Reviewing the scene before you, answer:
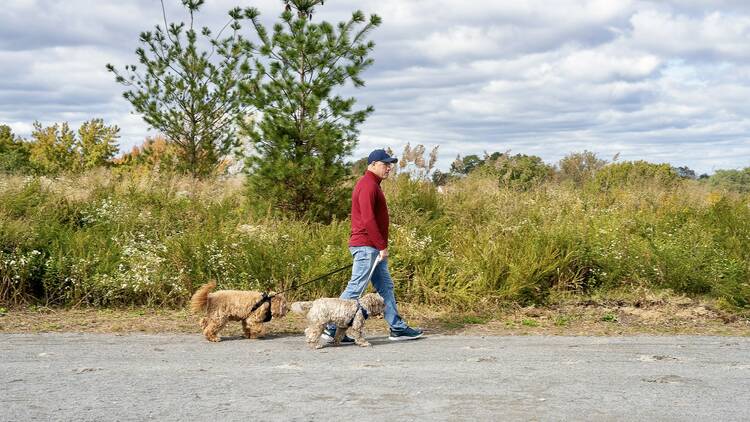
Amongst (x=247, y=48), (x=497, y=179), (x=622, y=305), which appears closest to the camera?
(x=622, y=305)

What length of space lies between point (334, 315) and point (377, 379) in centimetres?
155

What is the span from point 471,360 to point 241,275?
15.9ft

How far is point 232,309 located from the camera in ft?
27.5

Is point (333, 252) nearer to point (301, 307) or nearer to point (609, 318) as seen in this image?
point (301, 307)

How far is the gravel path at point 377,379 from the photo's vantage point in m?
5.60

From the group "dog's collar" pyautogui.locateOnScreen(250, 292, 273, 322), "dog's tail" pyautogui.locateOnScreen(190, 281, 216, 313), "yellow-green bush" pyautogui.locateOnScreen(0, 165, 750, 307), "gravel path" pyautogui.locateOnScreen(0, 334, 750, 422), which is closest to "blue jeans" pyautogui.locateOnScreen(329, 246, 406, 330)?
"gravel path" pyautogui.locateOnScreen(0, 334, 750, 422)

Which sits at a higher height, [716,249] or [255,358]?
[716,249]

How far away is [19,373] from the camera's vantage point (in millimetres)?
6812

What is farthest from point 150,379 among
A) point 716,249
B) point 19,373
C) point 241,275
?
point 716,249

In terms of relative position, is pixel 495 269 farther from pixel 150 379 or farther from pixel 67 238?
pixel 67 238

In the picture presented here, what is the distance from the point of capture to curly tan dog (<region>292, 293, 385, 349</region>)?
7.98 metres

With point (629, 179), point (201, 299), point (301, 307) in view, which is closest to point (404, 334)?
point (301, 307)

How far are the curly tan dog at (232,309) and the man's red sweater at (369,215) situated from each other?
4.30 ft

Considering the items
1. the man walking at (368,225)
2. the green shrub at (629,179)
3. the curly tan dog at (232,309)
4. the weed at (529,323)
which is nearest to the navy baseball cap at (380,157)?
the man walking at (368,225)
